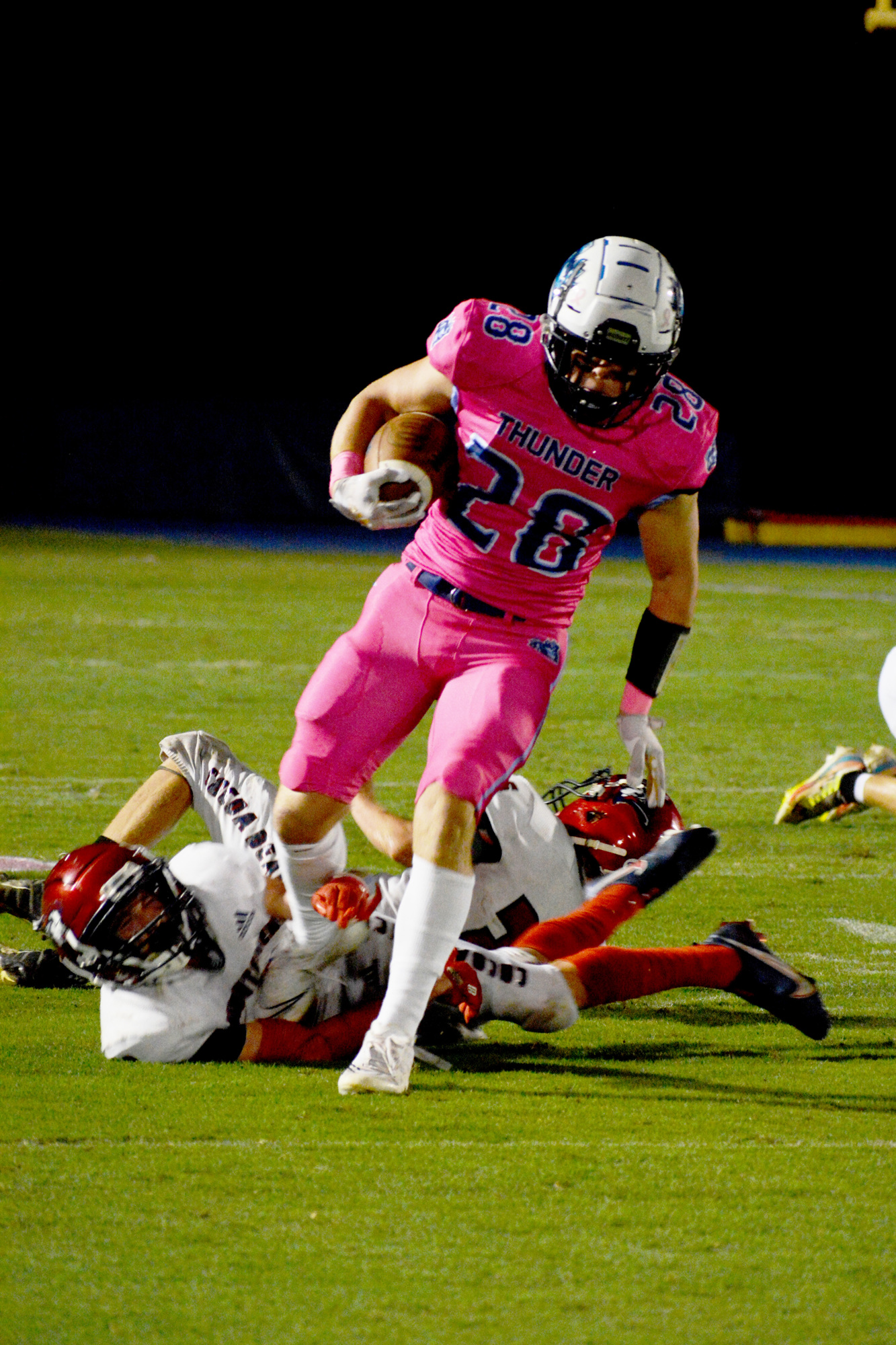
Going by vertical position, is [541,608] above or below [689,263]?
above

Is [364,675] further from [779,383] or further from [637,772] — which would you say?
[779,383]

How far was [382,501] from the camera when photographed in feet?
10.6

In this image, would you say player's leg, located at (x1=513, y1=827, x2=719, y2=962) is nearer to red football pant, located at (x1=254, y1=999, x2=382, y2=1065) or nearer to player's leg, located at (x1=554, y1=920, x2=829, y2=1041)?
player's leg, located at (x1=554, y1=920, x2=829, y2=1041)

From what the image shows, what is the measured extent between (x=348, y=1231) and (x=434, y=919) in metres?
0.76

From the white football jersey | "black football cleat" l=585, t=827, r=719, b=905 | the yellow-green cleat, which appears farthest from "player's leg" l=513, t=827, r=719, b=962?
the yellow-green cleat

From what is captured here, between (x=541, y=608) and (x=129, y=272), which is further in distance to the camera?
(x=129, y=272)

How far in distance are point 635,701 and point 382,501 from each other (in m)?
0.79

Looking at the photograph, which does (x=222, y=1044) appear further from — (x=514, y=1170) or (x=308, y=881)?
(x=514, y=1170)

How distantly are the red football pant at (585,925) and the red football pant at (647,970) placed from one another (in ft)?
0.22

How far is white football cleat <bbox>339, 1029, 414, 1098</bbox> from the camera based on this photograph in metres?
3.12

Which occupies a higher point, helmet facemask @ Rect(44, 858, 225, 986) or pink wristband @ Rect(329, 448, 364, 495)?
pink wristband @ Rect(329, 448, 364, 495)

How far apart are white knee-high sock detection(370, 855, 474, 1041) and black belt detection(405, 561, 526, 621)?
52 centimetres

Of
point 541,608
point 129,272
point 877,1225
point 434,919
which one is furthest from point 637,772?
point 129,272

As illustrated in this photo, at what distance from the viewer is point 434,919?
3.13 meters
